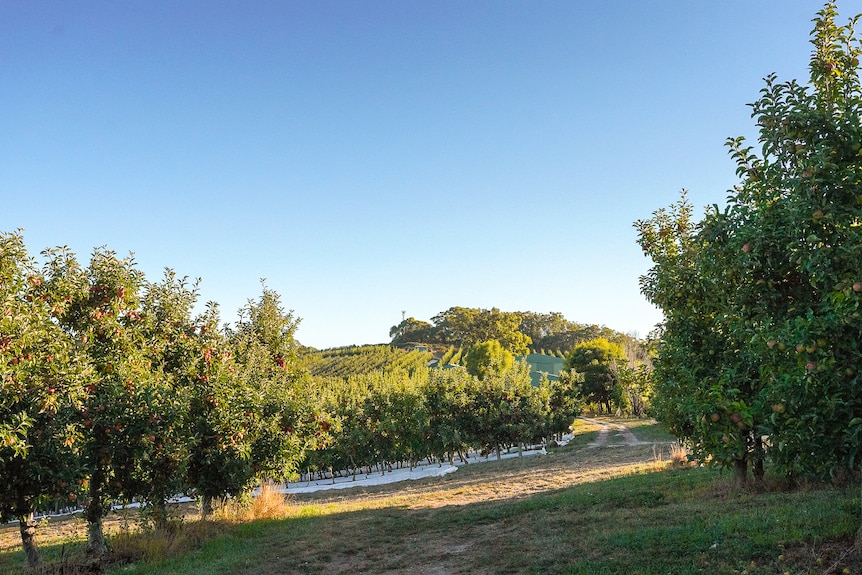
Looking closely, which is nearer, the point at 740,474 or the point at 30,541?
the point at 30,541

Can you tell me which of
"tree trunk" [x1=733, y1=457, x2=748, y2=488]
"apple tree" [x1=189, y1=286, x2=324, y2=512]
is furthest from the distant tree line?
"tree trunk" [x1=733, y1=457, x2=748, y2=488]

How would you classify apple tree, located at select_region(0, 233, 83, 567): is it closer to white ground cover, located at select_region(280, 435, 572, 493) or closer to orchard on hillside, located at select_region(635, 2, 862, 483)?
orchard on hillside, located at select_region(635, 2, 862, 483)

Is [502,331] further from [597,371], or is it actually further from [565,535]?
[565,535]

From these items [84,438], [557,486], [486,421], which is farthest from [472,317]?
[84,438]

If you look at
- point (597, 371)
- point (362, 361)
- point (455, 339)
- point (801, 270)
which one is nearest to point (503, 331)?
point (455, 339)

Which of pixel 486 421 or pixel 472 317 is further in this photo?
pixel 472 317

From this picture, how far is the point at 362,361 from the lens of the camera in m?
83.7

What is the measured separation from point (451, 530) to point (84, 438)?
664cm

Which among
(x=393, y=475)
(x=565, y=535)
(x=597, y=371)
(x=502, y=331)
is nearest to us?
(x=565, y=535)

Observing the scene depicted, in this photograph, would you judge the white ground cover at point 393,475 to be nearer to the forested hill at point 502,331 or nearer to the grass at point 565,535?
the grass at point 565,535

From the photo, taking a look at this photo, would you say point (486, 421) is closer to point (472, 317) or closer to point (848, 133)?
point (848, 133)

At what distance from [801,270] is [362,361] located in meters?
80.3

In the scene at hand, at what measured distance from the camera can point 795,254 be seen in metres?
5.37

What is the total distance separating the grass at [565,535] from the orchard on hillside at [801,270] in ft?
3.97
